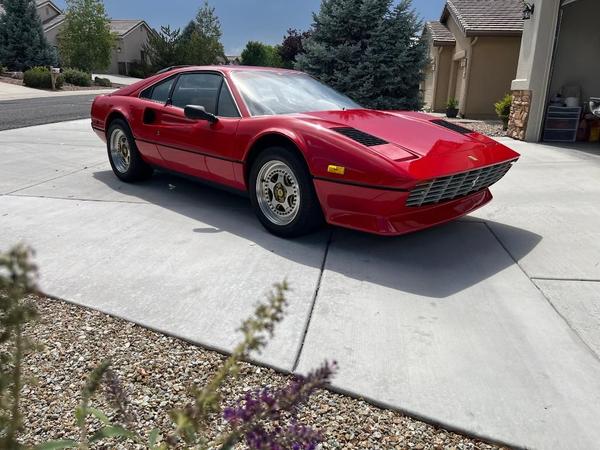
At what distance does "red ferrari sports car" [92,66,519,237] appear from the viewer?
10.5 feet

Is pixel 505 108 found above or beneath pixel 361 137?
above

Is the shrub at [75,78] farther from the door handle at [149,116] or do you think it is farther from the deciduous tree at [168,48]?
the door handle at [149,116]

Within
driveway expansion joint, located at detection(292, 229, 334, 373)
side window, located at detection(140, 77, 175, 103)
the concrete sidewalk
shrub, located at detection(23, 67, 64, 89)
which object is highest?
shrub, located at detection(23, 67, 64, 89)

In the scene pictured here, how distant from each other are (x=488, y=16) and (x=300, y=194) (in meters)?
15.0

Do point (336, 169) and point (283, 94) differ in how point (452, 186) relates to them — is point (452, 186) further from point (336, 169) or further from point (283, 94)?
point (283, 94)

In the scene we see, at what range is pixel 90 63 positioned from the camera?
36.7 m

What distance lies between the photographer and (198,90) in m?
4.55

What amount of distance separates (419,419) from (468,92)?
51.1ft

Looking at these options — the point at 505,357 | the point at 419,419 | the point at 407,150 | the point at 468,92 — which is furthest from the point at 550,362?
the point at 468,92

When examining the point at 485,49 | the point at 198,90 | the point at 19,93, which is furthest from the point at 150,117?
the point at 19,93

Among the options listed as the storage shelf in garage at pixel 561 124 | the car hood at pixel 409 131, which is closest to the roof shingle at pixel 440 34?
the storage shelf in garage at pixel 561 124

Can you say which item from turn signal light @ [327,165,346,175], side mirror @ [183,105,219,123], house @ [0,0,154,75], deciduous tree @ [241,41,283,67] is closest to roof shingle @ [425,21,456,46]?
side mirror @ [183,105,219,123]

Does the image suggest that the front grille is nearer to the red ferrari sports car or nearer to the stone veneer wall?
the red ferrari sports car

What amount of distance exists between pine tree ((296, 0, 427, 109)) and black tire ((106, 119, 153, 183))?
720 centimetres
